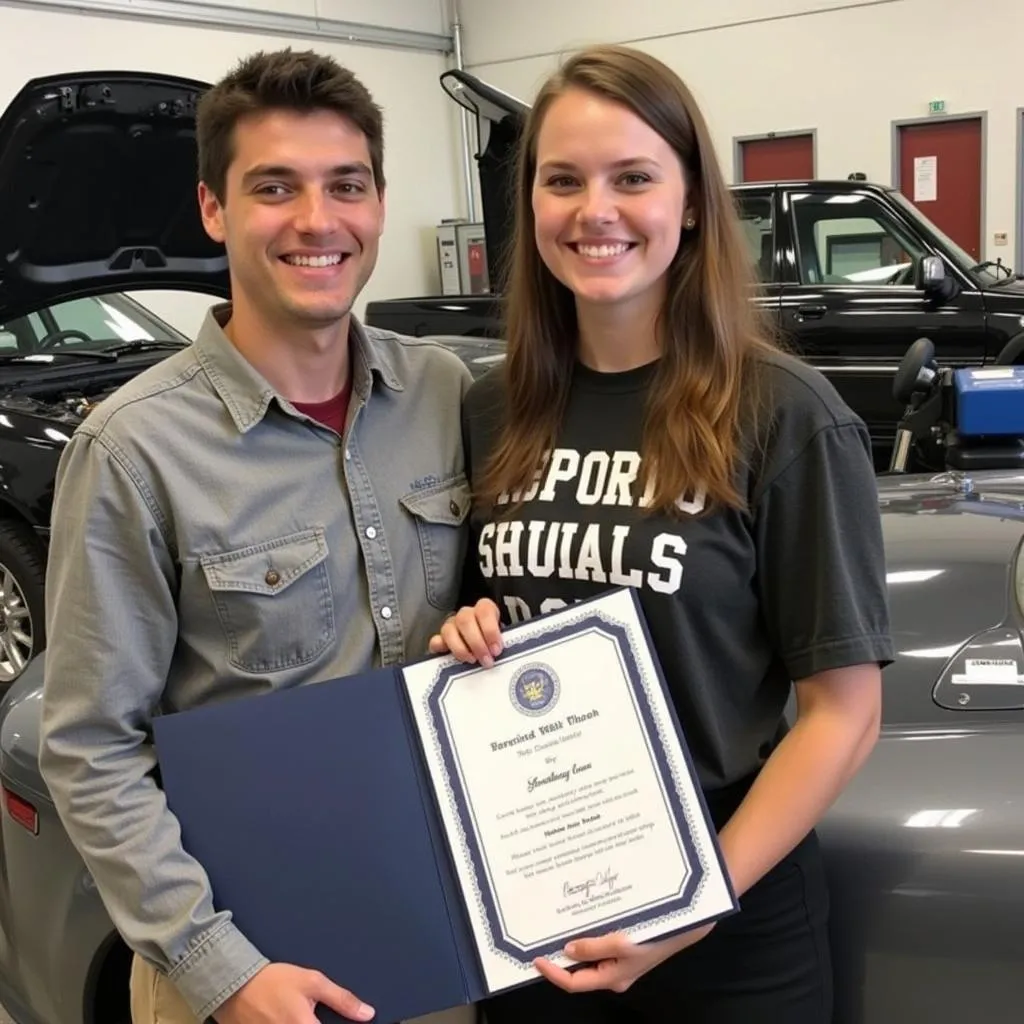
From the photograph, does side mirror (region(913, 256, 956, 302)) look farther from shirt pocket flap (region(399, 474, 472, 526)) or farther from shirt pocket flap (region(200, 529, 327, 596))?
shirt pocket flap (region(200, 529, 327, 596))

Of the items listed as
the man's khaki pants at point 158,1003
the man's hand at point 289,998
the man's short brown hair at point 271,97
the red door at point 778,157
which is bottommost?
the man's khaki pants at point 158,1003

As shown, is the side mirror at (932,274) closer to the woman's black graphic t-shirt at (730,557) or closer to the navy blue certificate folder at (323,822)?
the woman's black graphic t-shirt at (730,557)

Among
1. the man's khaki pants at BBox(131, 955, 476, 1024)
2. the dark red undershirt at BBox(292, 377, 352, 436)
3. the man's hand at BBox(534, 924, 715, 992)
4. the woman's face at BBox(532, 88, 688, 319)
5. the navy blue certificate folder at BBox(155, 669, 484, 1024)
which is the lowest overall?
the man's khaki pants at BBox(131, 955, 476, 1024)

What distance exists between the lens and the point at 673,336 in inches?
57.6

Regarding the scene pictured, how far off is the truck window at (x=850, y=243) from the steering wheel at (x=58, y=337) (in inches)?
156

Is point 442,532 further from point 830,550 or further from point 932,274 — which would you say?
point 932,274

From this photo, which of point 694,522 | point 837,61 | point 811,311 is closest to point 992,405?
point 694,522

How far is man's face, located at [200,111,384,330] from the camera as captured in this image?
4.79 feet

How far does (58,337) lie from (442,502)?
13.7ft

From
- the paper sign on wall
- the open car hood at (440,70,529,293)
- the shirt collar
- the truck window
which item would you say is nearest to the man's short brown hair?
the shirt collar

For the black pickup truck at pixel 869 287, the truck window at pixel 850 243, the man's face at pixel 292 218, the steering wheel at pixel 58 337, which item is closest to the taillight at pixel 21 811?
the man's face at pixel 292 218

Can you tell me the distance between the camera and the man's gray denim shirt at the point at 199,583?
133 centimetres

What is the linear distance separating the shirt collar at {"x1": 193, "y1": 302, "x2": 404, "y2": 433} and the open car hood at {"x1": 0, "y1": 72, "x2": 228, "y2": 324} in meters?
1.38

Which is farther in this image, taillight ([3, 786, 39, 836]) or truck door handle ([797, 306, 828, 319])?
truck door handle ([797, 306, 828, 319])
